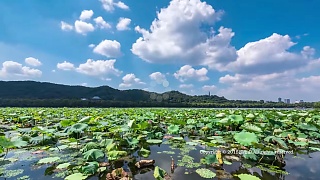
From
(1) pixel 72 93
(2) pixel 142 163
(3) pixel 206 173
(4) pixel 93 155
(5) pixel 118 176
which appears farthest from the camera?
(1) pixel 72 93

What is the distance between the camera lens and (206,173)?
11.7ft

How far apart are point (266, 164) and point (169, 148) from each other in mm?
2258

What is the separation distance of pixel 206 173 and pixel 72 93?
9811cm

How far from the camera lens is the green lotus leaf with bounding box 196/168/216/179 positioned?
346 centimetres

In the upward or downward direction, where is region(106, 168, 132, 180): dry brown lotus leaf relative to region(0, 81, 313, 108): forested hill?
downward

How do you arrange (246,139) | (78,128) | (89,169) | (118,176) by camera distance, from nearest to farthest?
1. (118,176)
2. (89,169)
3. (246,139)
4. (78,128)

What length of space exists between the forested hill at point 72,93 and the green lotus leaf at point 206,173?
70787 mm

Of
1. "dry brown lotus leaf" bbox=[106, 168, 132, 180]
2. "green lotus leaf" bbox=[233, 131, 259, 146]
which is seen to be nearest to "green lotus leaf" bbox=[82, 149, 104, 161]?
"dry brown lotus leaf" bbox=[106, 168, 132, 180]

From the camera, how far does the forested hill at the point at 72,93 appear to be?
81.7 metres

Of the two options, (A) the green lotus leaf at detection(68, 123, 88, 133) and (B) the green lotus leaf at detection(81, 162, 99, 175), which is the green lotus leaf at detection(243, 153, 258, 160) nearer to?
(B) the green lotus leaf at detection(81, 162, 99, 175)

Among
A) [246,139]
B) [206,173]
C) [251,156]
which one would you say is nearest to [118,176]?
[206,173]

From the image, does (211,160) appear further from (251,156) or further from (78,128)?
(78,128)

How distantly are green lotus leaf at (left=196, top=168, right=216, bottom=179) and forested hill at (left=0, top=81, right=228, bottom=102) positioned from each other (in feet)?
232

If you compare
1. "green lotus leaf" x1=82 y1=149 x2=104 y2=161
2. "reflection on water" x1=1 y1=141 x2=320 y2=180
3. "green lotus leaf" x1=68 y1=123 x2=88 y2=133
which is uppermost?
"green lotus leaf" x1=68 y1=123 x2=88 y2=133
